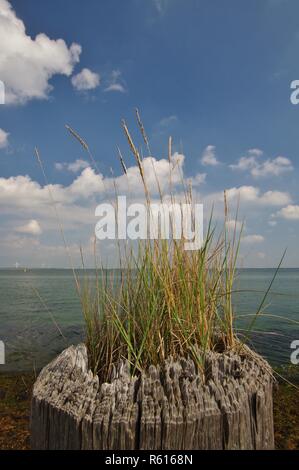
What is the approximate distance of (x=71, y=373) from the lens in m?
2.01

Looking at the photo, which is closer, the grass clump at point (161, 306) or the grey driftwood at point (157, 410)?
the grey driftwood at point (157, 410)

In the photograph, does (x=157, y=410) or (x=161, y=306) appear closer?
(x=157, y=410)

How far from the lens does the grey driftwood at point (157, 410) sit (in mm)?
1562

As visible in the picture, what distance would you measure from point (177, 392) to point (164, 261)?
892mm

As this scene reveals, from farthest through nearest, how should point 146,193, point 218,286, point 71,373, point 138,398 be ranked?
point 218,286
point 146,193
point 71,373
point 138,398

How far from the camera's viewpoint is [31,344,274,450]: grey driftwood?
156 cm

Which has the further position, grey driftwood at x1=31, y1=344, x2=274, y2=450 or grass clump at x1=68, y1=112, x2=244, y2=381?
grass clump at x1=68, y1=112, x2=244, y2=381

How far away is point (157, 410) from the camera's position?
5.26ft

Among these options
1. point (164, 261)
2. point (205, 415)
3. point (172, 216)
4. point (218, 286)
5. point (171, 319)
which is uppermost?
point (172, 216)

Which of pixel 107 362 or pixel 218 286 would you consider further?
pixel 218 286
